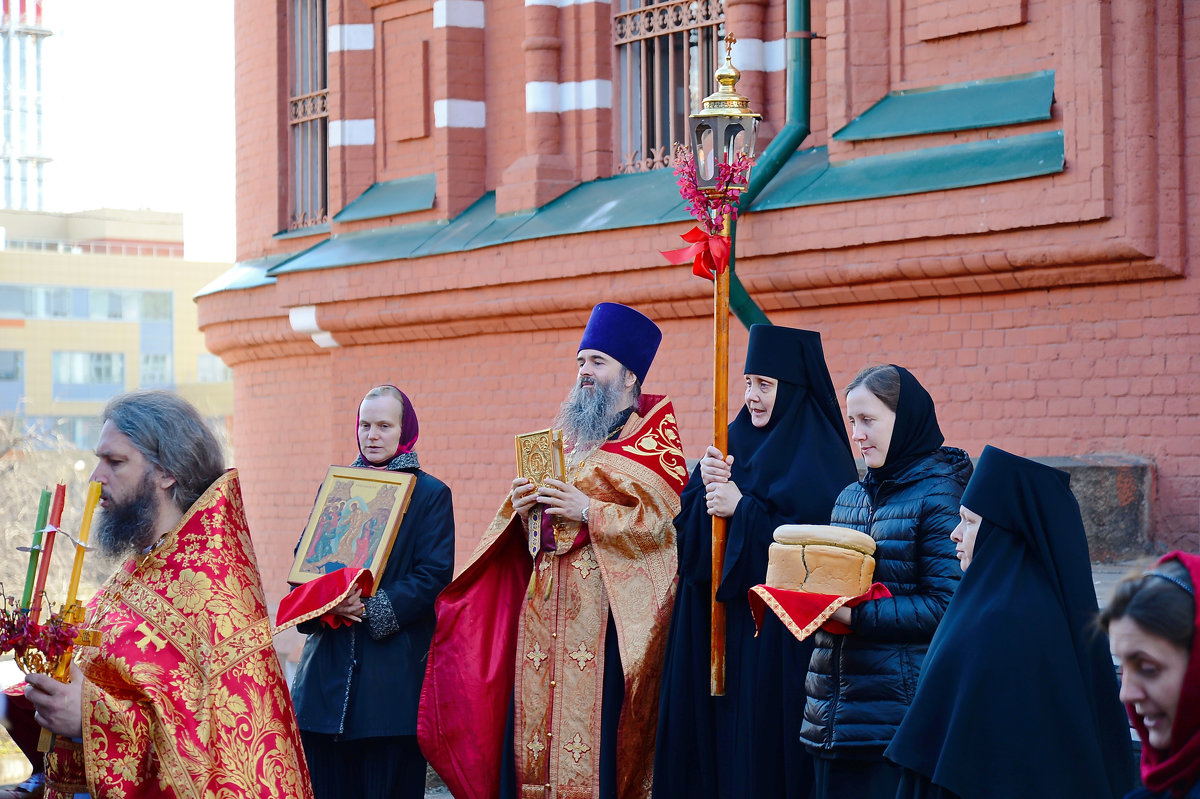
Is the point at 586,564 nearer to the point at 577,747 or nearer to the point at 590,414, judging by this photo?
the point at 590,414

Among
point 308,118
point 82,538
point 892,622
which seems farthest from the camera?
point 308,118

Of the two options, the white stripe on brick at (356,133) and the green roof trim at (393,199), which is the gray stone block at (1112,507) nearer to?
the green roof trim at (393,199)

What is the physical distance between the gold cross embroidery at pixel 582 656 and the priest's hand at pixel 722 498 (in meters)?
0.90

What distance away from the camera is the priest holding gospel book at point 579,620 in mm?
5863

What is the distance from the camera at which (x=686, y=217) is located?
9258mm

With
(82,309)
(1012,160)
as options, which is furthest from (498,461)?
(82,309)

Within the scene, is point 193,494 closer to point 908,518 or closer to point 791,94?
point 908,518

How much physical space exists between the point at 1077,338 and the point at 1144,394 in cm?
46

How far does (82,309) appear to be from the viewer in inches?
2295

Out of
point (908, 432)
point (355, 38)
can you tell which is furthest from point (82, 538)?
point (355, 38)

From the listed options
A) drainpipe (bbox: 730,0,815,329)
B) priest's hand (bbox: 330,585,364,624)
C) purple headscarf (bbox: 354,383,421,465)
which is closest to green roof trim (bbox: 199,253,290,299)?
drainpipe (bbox: 730,0,815,329)

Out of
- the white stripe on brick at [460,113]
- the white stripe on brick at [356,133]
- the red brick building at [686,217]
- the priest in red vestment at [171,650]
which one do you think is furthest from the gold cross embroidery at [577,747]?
the white stripe on brick at [356,133]

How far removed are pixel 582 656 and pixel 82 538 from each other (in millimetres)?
2750

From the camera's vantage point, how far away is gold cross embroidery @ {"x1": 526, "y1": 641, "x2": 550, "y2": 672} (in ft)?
19.8
